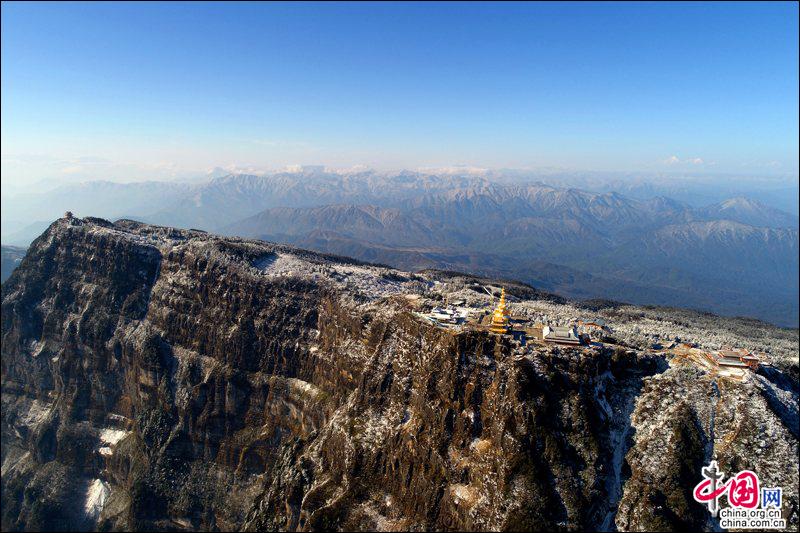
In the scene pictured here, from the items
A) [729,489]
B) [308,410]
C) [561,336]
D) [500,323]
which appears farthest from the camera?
[308,410]

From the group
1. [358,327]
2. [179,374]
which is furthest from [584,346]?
[179,374]

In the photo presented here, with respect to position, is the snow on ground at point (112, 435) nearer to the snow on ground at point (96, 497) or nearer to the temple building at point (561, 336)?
the snow on ground at point (96, 497)

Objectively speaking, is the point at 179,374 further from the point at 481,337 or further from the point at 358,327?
the point at 481,337

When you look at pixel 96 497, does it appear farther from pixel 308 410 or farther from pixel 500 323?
pixel 500 323

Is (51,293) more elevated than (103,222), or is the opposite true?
(103,222)

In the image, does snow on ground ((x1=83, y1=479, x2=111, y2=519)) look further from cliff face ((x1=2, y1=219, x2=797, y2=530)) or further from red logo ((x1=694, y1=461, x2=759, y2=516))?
red logo ((x1=694, y1=461, x2=759, y2=516))

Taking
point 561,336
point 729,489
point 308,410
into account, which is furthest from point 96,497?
point 729,489

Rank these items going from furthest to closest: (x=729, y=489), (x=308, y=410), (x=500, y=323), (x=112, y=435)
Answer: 1. (x=112, y=435)
2. (x=308, y=410)
3. (x=500, y=323)
4. (x=729, y=489)
